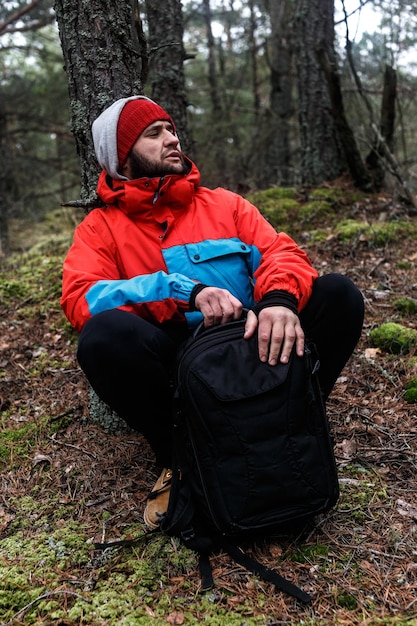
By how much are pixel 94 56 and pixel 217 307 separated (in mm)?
1748

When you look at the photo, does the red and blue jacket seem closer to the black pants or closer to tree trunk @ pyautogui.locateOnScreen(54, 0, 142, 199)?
the black pants

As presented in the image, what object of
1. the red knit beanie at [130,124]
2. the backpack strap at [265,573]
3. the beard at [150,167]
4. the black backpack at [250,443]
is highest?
the red knit beanie at [130,124]

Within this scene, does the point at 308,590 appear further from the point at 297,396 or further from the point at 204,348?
the point at 204,348

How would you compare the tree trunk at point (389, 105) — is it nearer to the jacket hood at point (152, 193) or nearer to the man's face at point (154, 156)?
the man's face at point (154, 156)

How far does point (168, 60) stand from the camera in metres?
5.65

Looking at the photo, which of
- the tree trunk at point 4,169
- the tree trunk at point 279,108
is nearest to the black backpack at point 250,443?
the tree trunk at point 279,108

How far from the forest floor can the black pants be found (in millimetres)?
413

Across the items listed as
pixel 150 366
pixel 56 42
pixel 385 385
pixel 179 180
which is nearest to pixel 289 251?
pixel 179 180

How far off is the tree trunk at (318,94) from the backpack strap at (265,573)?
5.32 metres

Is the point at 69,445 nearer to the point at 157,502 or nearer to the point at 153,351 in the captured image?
the point at 157,502

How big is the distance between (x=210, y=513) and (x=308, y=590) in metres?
0.45

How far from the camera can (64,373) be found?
3617mm

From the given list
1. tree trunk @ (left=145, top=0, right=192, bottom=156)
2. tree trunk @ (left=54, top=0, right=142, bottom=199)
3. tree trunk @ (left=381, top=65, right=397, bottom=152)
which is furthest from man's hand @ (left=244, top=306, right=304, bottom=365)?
tree trunk @ (left=381, top=65, right=397, bottom=152)

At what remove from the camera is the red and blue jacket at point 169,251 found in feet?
7.74
